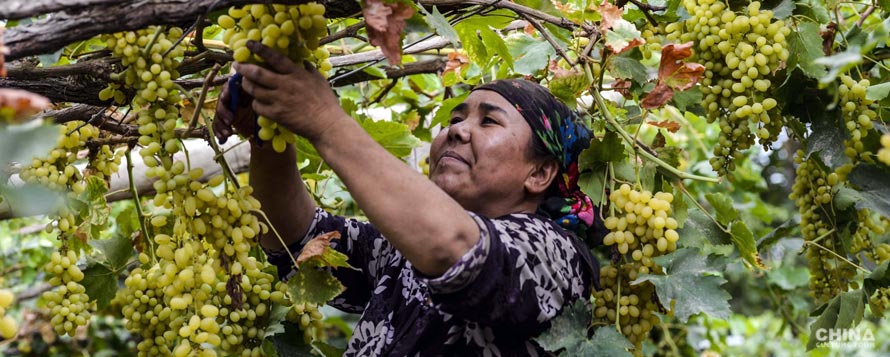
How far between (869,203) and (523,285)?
3.25 ft

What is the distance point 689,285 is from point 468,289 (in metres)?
0.48

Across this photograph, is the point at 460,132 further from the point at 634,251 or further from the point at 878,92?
the point at 878,92

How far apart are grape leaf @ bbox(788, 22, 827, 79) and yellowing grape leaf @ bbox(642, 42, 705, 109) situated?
227 mm

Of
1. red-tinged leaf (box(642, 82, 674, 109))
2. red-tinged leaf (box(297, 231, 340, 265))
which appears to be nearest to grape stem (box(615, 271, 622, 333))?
red-tinged leaf (box(642, 82, 674, 109))

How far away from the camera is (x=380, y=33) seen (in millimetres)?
1311

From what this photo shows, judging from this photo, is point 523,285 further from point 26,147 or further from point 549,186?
point 26,147

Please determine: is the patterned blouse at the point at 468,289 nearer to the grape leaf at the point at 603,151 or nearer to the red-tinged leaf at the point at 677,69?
the grape leaf at the point at 603,151

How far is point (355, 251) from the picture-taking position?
6.86 feet

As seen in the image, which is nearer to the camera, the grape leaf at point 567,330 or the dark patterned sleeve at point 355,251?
the grape leaf at point 567,330

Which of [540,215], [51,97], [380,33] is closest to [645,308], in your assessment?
[540,215]

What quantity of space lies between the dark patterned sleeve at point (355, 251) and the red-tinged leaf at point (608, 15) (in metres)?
0.70

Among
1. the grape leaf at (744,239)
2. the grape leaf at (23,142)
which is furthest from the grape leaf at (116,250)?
the grape leaf at (744,239)

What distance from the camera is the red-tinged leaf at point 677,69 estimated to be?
1789 mm

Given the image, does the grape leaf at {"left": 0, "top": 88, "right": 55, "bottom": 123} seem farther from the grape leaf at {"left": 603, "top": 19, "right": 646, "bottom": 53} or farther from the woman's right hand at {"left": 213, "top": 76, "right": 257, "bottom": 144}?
the grape leaf at {"left": 603, "top": 19, "right": 646, "bottom": 53}
